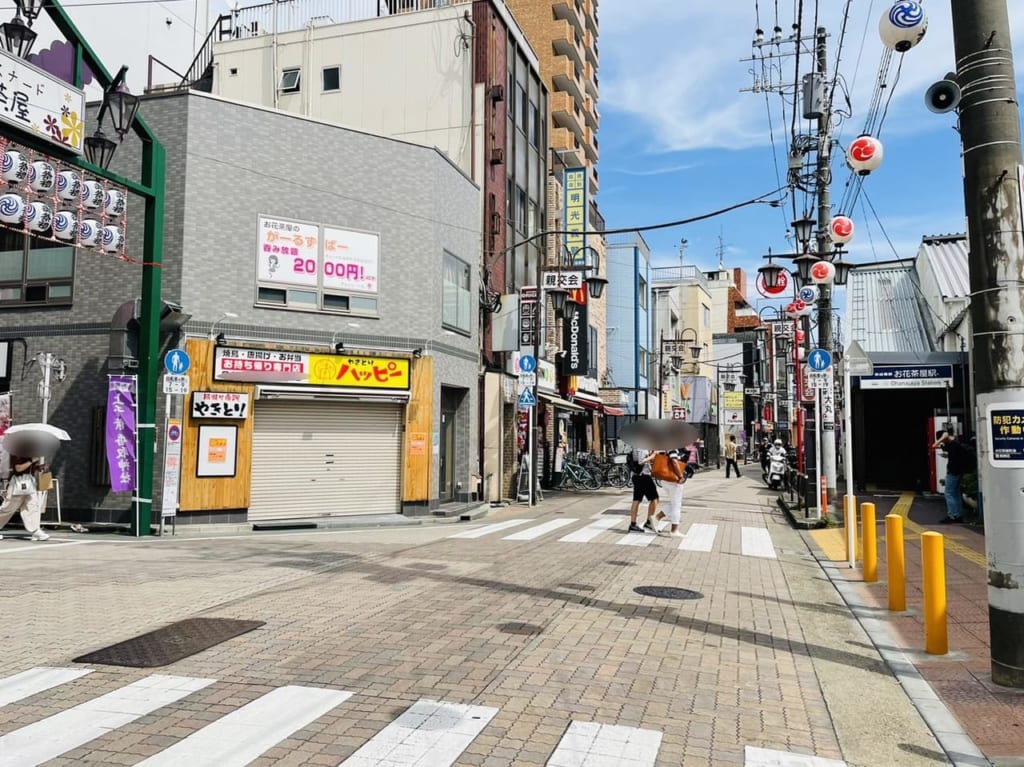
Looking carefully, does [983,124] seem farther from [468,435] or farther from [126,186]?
[468,435]

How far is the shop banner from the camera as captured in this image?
16.0m

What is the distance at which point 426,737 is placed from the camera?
4535 millimetres

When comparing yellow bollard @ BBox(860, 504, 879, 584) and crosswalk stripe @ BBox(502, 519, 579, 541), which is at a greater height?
yellow bollard @ BBox(860, 504, 879, 584)

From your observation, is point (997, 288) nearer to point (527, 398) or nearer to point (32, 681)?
point (32, 681)

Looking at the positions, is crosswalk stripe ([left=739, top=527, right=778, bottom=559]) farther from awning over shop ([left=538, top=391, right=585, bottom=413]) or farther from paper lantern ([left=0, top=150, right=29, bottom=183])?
paper lantern ([left=0, top=150, right=29, bottom=183])

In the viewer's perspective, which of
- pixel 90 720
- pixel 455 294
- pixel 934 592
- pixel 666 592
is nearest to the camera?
pixel 90 720

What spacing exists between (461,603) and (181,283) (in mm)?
10419

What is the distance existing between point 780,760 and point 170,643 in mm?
4696

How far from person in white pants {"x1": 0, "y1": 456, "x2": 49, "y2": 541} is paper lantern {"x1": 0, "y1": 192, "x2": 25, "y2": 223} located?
3.95 m

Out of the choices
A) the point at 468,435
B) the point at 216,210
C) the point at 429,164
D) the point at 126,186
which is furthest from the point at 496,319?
the point at 126,186

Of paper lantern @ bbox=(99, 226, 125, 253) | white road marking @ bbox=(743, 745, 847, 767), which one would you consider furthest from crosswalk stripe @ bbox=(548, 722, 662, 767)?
paper lantern @ bbox=(99, 226, 125, 253)

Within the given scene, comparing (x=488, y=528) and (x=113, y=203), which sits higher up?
(x=113, y=203)

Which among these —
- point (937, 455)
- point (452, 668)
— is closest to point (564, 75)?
point (937, 455)

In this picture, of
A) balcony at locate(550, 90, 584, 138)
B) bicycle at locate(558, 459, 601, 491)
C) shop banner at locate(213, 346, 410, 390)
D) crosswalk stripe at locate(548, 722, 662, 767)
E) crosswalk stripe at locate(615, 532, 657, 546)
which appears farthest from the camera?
balcony at locate(550, 90, 584, 138)
